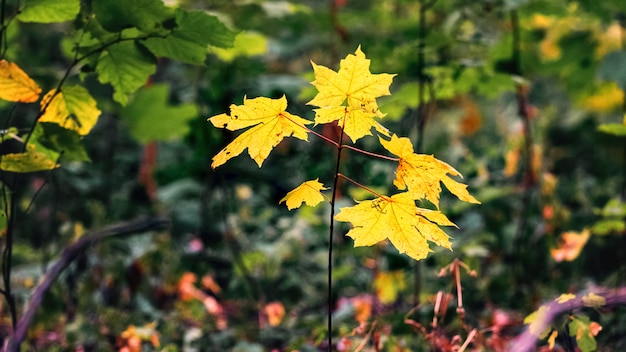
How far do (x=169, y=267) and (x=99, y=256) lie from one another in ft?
0.82

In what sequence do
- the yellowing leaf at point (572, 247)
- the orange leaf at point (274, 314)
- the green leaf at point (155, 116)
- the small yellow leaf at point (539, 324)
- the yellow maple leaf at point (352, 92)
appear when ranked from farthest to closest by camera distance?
the green leaf at point (155, 116) < the orange leaf at point (274, 314) < the yellowing leaf at point (572, 247) < the small yellow leaf at point (539, 324) < the yellow maple leaf at point (352, 92)

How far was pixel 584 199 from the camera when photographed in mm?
2375

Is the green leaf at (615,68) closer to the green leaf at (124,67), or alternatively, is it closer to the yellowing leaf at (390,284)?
the yellowing leaf at (390,284)

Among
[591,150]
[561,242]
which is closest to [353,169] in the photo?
[561,242]

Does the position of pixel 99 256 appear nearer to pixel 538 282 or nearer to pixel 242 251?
pixel 242 251

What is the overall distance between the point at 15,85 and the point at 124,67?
0.20 m

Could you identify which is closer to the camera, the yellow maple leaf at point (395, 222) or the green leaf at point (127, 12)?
the yellow maple leaf at point (395, 222)

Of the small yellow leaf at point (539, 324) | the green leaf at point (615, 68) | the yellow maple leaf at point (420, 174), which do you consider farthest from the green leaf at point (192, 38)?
the green leaf at point (615, 68)

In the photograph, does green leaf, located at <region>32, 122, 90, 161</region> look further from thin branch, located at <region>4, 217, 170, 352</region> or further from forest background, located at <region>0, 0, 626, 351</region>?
thin branch, located at <region>4, 217, 170, 352</region>

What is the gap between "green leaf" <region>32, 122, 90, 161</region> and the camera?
111 centimetres

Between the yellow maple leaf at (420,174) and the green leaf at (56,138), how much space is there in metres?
0.66

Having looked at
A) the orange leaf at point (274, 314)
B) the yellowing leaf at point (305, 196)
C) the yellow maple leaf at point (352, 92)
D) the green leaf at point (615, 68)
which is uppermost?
the yellow maple leaf at point (352, 92)

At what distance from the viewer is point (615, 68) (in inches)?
75.4

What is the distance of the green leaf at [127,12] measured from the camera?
3.40 feet
